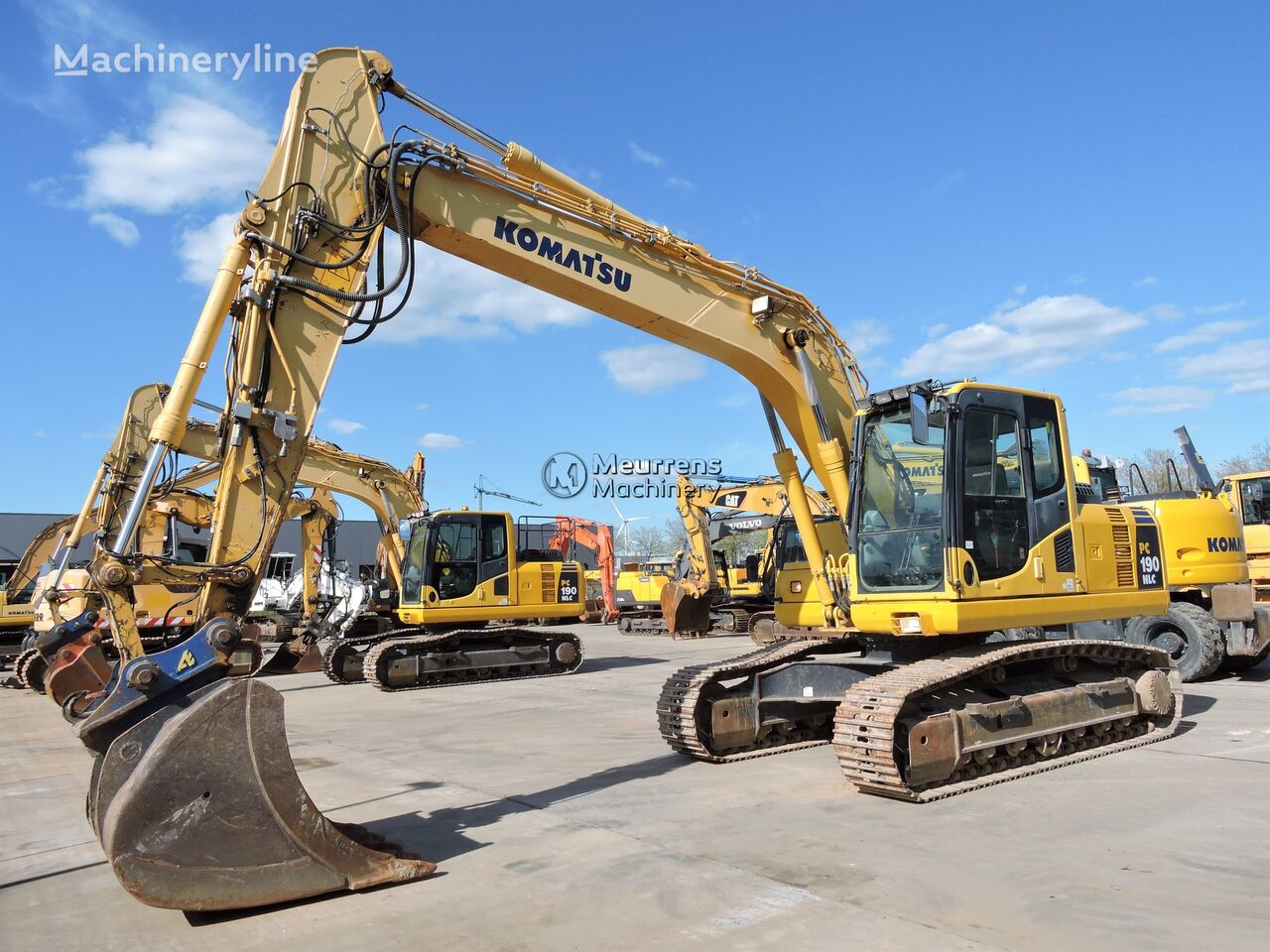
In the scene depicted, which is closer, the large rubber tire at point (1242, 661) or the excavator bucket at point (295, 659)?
the large rubber tire at point (1242, 661)

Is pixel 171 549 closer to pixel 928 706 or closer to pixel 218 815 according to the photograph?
pixel 218 815

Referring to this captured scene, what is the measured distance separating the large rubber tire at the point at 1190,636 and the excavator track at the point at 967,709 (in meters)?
3.55

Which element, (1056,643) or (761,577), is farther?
(761,577)

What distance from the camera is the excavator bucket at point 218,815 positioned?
4.25m

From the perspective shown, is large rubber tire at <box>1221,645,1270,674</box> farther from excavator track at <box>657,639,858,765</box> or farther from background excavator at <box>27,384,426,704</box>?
background excavator at <box>27,384,426,704</box>

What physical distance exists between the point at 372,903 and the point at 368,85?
212 inches

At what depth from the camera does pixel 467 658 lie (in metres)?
14.9

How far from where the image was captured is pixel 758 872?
16.1ft

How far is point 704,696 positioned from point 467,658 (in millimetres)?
7837

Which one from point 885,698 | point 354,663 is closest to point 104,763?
point 885,698

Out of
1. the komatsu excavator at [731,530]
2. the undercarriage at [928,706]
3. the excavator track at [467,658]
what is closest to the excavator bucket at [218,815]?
the undercarriage at [928,706]

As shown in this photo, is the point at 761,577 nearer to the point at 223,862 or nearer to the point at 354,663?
the point at 354,663

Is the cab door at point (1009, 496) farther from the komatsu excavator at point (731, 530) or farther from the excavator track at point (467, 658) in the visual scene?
the komatsu excavator at point (731, 530)

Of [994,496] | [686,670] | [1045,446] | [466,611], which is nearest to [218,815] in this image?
[686,670]
